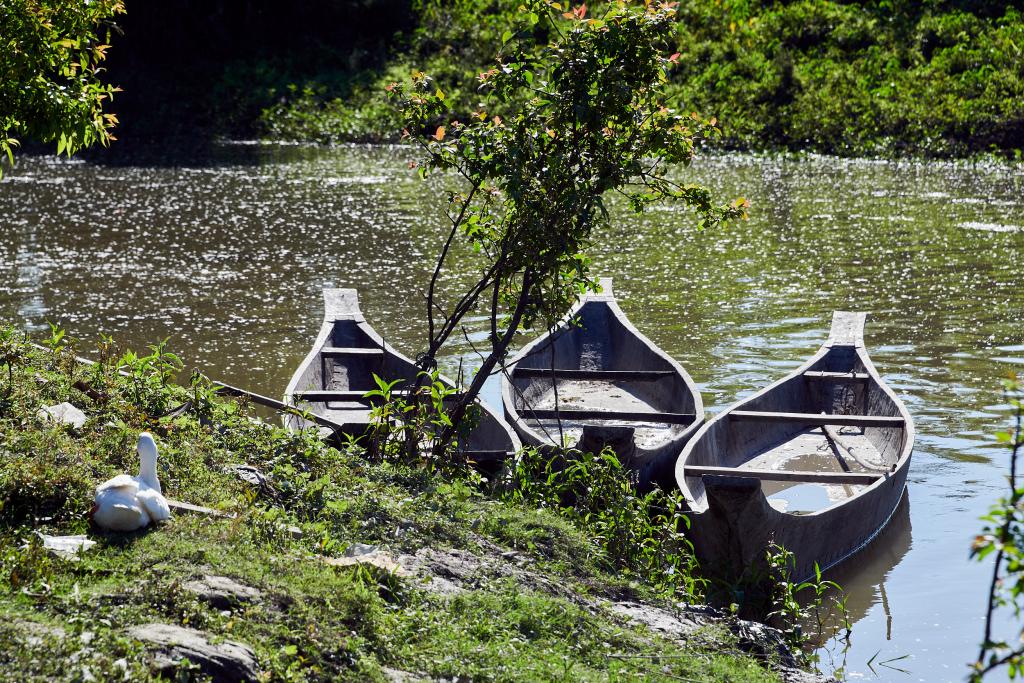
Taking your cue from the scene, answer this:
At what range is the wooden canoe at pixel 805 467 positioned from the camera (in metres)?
6.59

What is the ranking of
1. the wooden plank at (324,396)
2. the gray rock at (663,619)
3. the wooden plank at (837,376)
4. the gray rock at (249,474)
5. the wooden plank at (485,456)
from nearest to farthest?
the gray rock at (663,619), the gray rock at (249,474), the wooden plank at (485,456), the wooden plank at (324,396), the wooden plank at (837,376)

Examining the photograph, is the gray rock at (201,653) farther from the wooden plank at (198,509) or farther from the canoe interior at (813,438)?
the canoe interior at (813,438)

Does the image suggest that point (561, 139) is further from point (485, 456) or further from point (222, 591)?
point (222, 591)

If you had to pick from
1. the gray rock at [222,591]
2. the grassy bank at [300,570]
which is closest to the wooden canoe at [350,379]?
the grassy bank at [300,570]

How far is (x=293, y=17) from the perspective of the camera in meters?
38.5

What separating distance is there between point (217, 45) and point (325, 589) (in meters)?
36.0

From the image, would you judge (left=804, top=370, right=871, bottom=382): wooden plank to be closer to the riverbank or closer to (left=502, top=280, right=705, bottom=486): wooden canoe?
(left=502, top=280, right=705, bottom=486): wooden canoe

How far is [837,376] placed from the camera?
10.4 m

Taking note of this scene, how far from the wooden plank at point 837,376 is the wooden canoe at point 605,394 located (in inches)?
50.5

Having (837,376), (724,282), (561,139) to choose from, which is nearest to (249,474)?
(561,139)

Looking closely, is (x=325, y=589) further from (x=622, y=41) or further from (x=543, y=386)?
(x=543, y=386)

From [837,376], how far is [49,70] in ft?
22.8

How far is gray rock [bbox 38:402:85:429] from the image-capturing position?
6.52 m

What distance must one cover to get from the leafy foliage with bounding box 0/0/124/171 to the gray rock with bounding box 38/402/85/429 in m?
1.49
